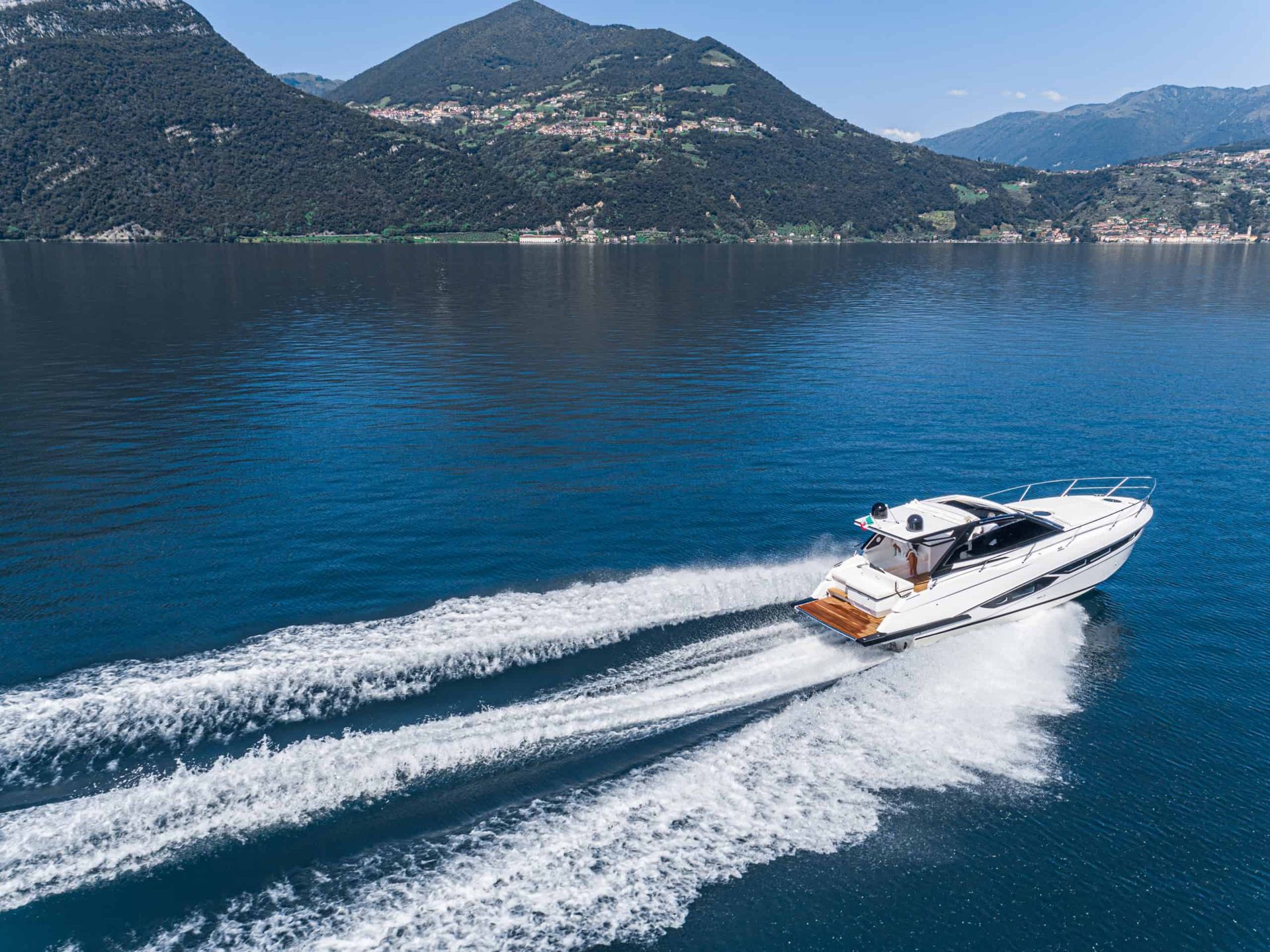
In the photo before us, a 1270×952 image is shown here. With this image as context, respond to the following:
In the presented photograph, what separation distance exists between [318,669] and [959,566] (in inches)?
648

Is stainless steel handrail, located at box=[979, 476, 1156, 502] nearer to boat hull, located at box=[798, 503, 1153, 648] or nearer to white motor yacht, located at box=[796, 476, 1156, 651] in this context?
boat hull, located at box=[798, 503, 1153, 648]

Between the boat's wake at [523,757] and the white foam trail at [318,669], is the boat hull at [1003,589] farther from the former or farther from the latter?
the white foam trail at [318,669]

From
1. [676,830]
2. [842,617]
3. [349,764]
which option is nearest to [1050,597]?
[842,617]

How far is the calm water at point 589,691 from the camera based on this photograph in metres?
11.3

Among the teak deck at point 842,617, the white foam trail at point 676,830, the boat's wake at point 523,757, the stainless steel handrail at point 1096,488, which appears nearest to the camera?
the white foam trail at point 676,830

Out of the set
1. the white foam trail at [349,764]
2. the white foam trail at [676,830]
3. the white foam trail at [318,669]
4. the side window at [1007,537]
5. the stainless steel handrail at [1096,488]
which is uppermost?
the side window at [1007,537]

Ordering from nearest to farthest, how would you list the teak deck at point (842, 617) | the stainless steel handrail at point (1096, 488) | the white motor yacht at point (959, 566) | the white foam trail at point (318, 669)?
1. the white foam trail at point (318, 669)
2. the teak deck at point (842, 617)
3. the white motor yacht at point (959, 566)
4. the stainless steel handrail at point (1096, 488)

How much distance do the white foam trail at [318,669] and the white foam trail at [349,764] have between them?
134cm

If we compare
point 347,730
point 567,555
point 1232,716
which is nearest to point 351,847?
point 347,730

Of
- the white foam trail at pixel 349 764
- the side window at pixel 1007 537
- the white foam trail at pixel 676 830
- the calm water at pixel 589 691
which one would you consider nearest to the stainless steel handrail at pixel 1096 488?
the calm water at pixel 589 691

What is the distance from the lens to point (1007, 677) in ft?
57.5

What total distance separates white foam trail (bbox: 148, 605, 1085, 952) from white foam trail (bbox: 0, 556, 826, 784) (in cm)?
440

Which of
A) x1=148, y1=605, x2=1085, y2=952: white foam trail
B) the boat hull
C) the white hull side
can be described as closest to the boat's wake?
x1=148, y1=605, x2=1085, y2=952: white foam trail

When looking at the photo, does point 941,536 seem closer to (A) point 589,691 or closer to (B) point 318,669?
(A) point 589,691
